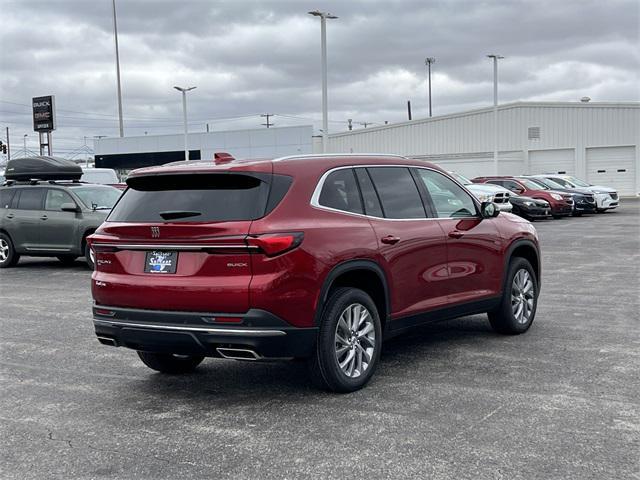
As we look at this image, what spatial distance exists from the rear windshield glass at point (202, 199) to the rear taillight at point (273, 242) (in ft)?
0.62

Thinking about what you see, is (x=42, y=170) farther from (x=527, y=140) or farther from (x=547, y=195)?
(x=527, y=140)

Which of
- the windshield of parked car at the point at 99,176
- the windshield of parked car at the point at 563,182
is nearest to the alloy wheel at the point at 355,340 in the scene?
the windshield of parked car at the point at 99,176

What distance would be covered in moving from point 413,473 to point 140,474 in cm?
151

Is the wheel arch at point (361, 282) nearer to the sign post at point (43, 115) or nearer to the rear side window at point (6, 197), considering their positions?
the rear side window at point (6, 197)

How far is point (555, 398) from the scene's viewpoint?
571cm

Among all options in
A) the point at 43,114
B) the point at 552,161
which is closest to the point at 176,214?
the point at 43,114

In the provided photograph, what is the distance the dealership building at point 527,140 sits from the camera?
48.0m

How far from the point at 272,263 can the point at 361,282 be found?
3.62 ft

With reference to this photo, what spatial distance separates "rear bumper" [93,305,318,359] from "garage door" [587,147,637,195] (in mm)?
46319

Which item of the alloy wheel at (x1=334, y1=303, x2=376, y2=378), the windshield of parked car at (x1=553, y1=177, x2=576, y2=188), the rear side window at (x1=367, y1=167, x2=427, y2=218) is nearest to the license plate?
the alloy wheel at (x1=334, y1=303, x2=376, y2=378)

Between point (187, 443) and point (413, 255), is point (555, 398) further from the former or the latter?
point (187, 443)

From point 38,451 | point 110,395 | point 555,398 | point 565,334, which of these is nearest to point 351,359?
point 555,398

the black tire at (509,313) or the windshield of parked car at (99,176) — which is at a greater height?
the windshield of parked car at (99,176)

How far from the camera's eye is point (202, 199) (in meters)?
5.70
